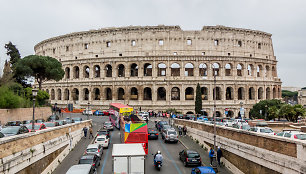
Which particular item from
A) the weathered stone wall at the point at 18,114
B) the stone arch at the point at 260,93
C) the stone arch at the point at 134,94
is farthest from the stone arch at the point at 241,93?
the weathered stone wall at the point at 18,114

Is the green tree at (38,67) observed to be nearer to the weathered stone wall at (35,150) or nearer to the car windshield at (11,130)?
the weathered stone wall at (35,150)

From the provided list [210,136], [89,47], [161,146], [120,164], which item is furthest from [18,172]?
[89,47]

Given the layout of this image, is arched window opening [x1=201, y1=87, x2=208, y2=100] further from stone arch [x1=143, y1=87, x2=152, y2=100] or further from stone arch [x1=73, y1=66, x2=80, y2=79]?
stone arch [x1=73, y1=66, x2=80, y2=79]

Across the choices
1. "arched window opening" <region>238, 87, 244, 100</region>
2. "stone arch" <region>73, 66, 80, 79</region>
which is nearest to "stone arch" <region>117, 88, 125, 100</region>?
"stone arch" <region>73, 66, 80, 79</region>

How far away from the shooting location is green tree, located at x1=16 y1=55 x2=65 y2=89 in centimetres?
4163

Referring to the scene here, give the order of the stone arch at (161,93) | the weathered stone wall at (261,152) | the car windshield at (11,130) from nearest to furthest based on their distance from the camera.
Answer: the weathered stone wall at (261,152)
the car windshield at (11,130)
the stone arch at (161,93)

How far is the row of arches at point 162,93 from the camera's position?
4744 cm

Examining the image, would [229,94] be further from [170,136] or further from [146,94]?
[170,136]

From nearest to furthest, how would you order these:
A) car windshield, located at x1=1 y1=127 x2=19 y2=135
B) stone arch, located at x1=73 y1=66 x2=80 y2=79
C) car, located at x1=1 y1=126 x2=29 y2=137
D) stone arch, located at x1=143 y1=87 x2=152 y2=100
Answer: car, located at x1=1 y1=126 x2=29 y2=137 < car windshield, located at x1=1 y1=127 x2=19 y2=135 < stone arch, located at x1=143 y1=87 x2=152 y2=100 < stone arch, located at x1=73 y1=66 x2=80 y2=79

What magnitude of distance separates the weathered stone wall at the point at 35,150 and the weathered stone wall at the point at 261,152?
39.4 ft

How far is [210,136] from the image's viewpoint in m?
20.0

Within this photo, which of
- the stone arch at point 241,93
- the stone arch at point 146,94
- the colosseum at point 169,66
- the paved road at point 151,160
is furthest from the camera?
the stone arch at point 146,94

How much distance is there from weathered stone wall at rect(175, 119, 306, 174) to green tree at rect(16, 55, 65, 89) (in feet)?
117

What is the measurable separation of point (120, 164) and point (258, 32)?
1922 inches
